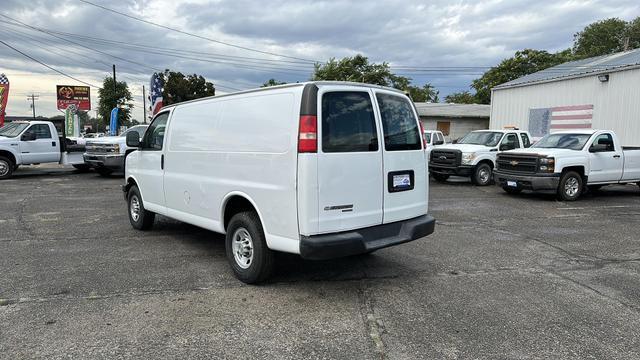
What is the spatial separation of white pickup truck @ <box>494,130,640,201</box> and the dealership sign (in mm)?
37551

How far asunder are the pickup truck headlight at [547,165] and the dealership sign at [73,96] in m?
38.2

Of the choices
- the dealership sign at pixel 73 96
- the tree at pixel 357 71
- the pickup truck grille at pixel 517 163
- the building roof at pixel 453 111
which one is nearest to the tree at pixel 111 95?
the dealership sign at pixel 73 96

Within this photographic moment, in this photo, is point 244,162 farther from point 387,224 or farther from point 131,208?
point 131,208

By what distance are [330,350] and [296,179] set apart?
151 cm

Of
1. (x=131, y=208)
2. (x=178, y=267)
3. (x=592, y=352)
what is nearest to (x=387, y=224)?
(x=592, y=352)

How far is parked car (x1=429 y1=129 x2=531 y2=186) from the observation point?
14477 mm

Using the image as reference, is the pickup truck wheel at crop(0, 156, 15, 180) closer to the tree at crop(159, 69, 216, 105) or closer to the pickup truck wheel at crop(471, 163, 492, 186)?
the pickup truck wheel at crop(471, 163, 492, 186)

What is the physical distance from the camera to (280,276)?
525 cm

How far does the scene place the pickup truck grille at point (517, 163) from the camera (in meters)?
11.4

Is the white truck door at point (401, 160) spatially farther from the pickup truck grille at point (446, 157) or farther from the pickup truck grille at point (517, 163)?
the pickup truck grille at point (446, 157)

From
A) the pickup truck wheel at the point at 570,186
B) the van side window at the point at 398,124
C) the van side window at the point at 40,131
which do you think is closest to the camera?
the van side window at the point at 398,124

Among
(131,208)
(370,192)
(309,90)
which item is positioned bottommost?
(131,208)

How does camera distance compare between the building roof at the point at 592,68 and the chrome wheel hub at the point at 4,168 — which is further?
the building roof at the point at 592,68

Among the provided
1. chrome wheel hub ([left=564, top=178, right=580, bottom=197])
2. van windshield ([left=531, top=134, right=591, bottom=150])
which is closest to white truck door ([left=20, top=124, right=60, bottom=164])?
van windshield ([left=531, top=134, right=591, bottom=150])
